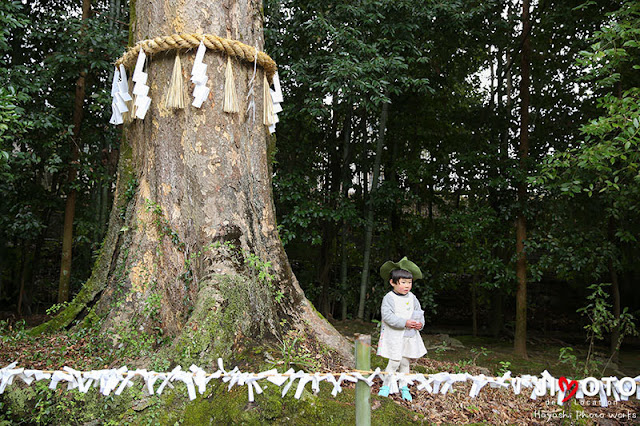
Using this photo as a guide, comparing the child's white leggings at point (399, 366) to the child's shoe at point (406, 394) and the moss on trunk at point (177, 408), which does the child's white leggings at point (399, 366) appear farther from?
the moss on trunk at point (177, 408)

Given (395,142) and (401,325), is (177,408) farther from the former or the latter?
(395,142)

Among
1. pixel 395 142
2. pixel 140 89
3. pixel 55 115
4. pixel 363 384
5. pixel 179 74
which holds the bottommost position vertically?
pixel 363 384

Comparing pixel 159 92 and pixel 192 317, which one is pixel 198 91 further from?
pixel 192 317

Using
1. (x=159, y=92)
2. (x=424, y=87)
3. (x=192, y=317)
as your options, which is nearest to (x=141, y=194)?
(x=159, y=92)

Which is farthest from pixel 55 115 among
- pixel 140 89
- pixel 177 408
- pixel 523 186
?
pixel 523 186

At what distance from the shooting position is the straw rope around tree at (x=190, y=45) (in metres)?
3.29

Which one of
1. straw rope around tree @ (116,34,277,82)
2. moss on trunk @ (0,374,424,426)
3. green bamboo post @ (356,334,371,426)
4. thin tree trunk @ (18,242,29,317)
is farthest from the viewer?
thin tree trunk @ (18,242,29,317)

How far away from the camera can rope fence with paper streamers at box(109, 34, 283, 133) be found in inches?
129

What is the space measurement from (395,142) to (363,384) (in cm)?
605

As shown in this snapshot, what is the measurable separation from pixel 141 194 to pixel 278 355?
4.69ft

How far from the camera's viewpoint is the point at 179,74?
3318 mm

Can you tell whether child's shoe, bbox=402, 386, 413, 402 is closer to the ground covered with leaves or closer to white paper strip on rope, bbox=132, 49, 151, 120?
the ground covered with leaves

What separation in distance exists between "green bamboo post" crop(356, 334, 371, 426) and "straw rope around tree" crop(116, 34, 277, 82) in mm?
2236

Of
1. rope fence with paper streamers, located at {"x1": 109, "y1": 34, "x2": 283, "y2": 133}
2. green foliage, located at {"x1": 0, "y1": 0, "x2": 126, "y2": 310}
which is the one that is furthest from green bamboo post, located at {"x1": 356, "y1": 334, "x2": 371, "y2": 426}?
green foliage, located at {"x1": 0, "y1": 0, "x2": 126, "y2": 310}
